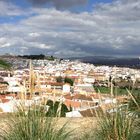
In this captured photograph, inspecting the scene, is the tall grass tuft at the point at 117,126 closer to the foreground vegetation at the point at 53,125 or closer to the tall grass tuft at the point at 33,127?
the foreground vegetation at the point at 53,125

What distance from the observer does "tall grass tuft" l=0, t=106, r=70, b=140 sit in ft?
14.6

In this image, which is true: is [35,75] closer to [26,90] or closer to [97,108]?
[26,90]

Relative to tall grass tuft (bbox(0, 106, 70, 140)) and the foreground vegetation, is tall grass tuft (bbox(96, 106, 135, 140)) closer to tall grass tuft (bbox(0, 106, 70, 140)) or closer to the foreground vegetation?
the foreground vegetation

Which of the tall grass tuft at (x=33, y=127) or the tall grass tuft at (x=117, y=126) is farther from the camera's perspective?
the tall grass tuft at (x=117, y=126)

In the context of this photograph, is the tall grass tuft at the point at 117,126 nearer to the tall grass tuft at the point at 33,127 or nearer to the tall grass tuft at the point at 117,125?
the tall grass tuft at the point at 117,125

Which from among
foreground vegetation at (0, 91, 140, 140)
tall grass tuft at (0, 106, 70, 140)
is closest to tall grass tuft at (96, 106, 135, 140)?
foreground vegetation at (0, 91, 140, 140)

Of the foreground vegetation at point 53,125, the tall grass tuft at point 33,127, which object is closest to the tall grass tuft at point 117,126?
the foreground vegetation at point 53,125

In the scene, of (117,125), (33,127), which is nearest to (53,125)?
(33,127)

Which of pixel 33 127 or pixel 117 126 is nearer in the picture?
pixel 33 127

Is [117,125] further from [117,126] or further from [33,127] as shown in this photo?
[33,127]

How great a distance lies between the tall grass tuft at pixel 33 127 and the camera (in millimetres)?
4438

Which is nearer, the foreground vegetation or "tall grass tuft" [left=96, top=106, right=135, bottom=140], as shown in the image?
the foreground vegetation

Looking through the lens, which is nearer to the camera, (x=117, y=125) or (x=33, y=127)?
(x=33, y=127)

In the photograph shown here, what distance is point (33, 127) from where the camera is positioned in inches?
175
